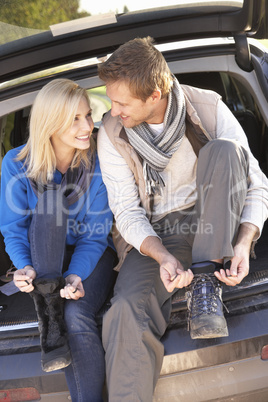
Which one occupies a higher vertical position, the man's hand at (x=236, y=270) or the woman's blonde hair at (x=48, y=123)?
the woman's blonde hair at (x=48, y=123)

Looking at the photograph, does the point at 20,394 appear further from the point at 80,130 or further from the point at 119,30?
the point at 119,30

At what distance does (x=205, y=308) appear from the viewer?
1746 millimetres

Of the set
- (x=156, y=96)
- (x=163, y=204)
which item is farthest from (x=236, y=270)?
(x=156, y=96)

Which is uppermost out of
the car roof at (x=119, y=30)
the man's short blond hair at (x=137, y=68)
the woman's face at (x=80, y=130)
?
the car roof at (x=119, y=30)

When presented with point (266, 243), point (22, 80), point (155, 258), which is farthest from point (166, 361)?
point (22, 80)

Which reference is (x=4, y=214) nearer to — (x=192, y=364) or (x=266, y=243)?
(x=192, y=364)

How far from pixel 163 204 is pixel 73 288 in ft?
1.95

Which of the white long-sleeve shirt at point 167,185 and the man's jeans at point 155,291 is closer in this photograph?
the man's jeans at point 155,291

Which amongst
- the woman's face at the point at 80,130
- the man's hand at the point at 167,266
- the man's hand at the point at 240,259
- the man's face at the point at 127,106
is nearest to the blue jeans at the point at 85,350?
the man's hand at the point at 167,266

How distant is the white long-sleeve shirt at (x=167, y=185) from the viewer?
201 cm

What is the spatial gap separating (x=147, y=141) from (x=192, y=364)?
91 centimetres

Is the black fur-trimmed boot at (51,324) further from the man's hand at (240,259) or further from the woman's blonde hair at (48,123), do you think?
the man's hand at (240,259)

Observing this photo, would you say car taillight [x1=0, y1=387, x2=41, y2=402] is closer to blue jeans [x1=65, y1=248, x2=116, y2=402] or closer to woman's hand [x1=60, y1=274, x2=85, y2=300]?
blue jeans [x1=65, y1=248, x2=116, y2=402]

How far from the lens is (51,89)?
208 cm
